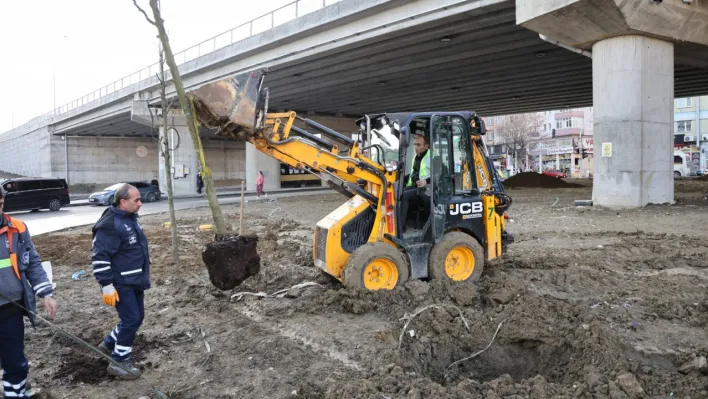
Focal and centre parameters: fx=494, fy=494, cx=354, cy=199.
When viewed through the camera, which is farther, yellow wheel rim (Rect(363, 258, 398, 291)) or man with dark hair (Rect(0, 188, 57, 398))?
yellow wheel rim (Rect(363, 258, 398, 291))

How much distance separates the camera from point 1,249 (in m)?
3.55

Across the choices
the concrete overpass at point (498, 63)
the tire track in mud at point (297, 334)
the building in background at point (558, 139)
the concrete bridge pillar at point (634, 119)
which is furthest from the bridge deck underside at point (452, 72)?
the building in background at point (558, 139)

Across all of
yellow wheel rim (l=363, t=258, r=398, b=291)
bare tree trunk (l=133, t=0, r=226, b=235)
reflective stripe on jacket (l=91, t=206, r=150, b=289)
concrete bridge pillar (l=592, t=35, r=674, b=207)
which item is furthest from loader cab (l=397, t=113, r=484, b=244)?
concrete bridge pillar (l=592, t=35, r=674, b=207)

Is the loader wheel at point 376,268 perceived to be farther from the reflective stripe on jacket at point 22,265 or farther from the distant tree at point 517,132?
the distant tree at point 517,132

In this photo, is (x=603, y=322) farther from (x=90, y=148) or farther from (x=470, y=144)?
(x=90, y=148)

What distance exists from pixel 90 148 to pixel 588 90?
4627 cm

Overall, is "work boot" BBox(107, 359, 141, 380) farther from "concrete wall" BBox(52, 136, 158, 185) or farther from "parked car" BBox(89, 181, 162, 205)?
"concrete wall" BBox(52, 136, 158, 185)

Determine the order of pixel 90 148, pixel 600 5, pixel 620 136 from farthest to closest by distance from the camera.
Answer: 1. pixel 90 148
2. pixel 620 136
3. pixel 600 5

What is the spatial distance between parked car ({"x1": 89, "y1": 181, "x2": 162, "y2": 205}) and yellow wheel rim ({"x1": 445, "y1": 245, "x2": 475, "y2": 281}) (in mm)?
24968

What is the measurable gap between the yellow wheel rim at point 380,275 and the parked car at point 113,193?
2487cm

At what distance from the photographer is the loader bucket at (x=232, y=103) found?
5.80m

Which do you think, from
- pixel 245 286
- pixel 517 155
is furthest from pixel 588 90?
pixel 517 155

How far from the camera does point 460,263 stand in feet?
23.1

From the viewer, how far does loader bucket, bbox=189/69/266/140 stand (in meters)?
5.80
